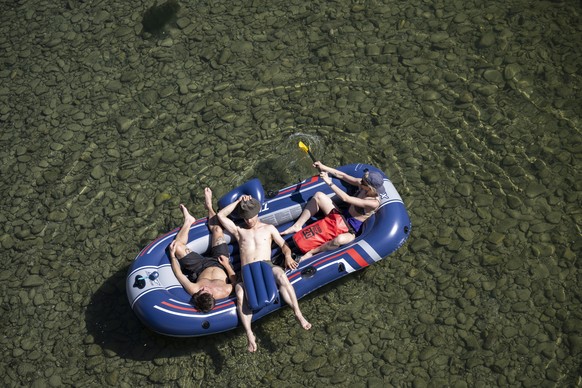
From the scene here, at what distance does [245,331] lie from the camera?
7.40m

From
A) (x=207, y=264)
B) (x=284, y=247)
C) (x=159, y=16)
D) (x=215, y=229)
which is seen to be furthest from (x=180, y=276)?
(x=159, y=16)

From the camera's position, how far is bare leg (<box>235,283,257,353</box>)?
6961mm

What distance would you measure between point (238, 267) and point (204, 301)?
82 cm

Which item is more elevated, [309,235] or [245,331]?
[309,235]

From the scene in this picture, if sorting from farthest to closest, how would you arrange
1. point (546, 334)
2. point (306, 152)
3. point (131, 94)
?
point (131, 94) → point (306, 152) → point (546, 334)

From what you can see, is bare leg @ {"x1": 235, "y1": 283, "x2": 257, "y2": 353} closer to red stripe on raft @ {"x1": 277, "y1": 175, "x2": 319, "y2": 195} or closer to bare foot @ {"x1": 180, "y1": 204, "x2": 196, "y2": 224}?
bare foot @ {"x1": 180, "y1": 204, "x2": 196, "y2": 224}

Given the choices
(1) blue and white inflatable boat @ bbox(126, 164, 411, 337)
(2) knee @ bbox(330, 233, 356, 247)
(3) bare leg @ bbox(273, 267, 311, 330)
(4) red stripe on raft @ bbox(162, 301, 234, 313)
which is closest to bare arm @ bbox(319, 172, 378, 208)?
(1) blue and white inflatable boat @ bbox(126, 164, 411, 337)

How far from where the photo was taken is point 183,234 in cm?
755

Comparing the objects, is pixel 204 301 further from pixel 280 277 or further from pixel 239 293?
pixel 280 277

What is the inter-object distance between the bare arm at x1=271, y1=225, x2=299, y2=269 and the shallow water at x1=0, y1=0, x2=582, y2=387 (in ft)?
1.81

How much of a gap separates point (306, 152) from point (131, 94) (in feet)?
8.53

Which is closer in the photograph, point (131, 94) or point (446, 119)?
point (446, 119)

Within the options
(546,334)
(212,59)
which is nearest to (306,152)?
(212,59)

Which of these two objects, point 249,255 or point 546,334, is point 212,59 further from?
point 546,334
